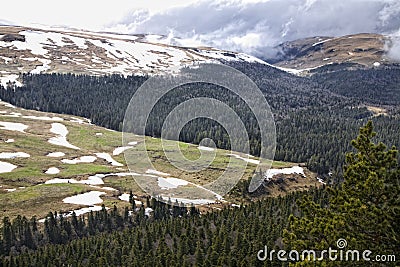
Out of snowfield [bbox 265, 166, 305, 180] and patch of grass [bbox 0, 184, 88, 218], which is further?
snowfield [bbox 265, 166, 305, 180]

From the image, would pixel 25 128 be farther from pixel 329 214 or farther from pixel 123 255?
pixel 329 214

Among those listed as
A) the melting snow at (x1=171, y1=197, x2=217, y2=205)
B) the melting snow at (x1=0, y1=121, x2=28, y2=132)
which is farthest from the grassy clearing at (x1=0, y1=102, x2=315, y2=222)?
the melting snow at (x1=171, y1=197, x2=217, y2=205)

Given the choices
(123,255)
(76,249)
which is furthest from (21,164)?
(123,255)

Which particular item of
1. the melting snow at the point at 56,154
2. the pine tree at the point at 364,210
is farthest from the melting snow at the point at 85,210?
the pine tree at the point at 364,210

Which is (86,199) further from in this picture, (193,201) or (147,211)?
(193,201)

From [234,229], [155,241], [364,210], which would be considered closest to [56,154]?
[155,241]

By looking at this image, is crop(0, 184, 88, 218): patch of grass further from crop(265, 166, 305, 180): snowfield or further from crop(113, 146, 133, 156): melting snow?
crop(265, 166, 305, 180): snowfield
